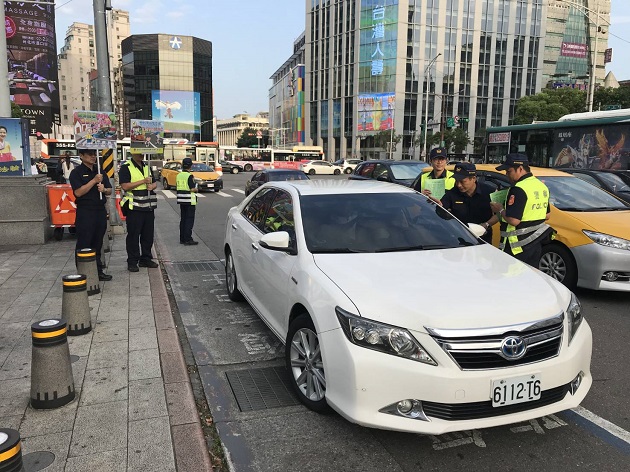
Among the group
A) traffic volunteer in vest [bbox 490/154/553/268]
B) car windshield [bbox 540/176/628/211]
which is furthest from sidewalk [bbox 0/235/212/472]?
car windshield [bbox 540/176/628/211]

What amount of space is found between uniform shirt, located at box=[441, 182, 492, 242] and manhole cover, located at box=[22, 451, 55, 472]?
4.79 metres

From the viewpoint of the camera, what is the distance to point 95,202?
6469 millimetres

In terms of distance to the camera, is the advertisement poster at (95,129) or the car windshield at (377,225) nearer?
the car windshield at (377,225)

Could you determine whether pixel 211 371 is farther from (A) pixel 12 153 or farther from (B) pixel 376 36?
(B) pixel 376 36

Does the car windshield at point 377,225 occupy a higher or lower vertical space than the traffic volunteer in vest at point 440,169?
lower

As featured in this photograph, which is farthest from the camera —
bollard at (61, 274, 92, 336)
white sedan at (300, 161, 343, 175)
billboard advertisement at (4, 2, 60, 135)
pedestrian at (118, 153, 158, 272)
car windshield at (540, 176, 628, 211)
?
billboard advertisement at (4, 2, 60, 135)

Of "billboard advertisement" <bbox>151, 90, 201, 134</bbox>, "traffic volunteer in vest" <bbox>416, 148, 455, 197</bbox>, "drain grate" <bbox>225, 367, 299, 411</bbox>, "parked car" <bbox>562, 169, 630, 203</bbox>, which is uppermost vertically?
"billboard advertisement" <bbox>151, 90, 201, 134</bbox>

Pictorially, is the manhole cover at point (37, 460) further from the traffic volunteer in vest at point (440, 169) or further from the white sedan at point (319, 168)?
the white sedan at point (319, 168)

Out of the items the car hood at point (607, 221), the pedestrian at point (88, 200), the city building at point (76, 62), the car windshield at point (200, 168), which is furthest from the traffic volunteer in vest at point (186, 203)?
the city building at point (76, 62)

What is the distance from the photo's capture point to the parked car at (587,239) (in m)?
5.93

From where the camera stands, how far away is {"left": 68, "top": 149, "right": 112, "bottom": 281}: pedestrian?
6.24m

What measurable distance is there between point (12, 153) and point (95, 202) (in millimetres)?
4434

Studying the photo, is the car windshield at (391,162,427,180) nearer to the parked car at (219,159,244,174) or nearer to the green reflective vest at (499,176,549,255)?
the green reflective vest at (499,176,549,255)

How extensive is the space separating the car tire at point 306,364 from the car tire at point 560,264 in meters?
3.98
